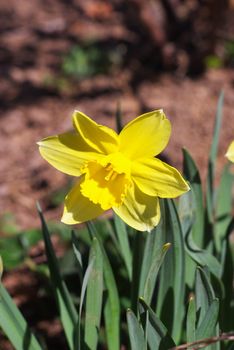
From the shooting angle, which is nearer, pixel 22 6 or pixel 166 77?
pixel 166 77

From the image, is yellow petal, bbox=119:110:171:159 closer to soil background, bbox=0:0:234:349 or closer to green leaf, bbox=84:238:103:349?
green leaf, bbox=84:238:103:349

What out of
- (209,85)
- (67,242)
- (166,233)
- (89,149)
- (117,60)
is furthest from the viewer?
(117,60)

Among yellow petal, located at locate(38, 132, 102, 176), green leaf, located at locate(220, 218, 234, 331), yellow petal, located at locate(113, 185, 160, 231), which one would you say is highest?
yellow petal, located at locate(38, 132, 102, 176)

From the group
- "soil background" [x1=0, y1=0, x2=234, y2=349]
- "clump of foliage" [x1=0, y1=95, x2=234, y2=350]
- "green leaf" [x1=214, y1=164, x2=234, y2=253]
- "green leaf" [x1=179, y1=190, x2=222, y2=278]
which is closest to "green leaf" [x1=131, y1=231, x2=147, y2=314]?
"clump of foliage" [x1=0, y1=95, x2=234, y2=350]

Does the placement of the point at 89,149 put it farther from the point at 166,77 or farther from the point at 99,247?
the point at 166,77

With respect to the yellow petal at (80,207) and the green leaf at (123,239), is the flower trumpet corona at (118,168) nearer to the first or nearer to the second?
the yellow petal at (80,207)

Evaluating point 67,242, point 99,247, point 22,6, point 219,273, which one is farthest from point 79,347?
point 22,6
